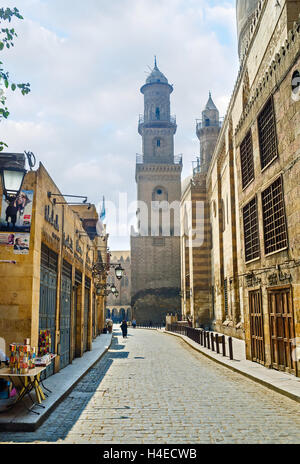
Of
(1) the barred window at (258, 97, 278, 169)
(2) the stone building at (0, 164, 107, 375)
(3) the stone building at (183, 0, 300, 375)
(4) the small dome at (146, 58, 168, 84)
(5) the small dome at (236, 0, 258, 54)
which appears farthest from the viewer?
(4) the small dome at (146, 58, 168, 84)

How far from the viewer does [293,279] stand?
972 cm

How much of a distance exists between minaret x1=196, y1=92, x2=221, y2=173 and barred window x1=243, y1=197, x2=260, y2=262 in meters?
37.2

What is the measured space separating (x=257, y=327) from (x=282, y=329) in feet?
6.49

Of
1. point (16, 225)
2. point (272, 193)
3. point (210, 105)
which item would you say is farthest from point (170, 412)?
point (210, 105)

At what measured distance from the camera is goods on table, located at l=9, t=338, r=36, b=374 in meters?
6.47

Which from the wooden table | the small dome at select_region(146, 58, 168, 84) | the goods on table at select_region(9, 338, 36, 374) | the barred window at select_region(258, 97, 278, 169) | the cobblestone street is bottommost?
the cobblestone street

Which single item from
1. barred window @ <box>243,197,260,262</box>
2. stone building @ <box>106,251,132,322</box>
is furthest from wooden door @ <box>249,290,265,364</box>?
stone building @ <box>106,251,132,322</box>

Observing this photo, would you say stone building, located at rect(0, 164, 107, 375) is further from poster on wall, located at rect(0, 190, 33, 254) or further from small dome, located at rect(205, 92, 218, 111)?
small dome, located at rect(205, 92, 218, 111)

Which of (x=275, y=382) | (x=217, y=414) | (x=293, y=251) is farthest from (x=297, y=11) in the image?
(x=217, y=414)

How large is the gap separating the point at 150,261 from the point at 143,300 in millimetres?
4807

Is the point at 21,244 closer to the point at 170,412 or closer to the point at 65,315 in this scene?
the point at 170,412

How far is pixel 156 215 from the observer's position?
2172 inches

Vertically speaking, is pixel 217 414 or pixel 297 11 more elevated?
pixel 297 11

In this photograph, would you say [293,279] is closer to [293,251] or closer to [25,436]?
[293,251]
